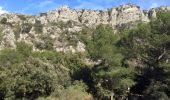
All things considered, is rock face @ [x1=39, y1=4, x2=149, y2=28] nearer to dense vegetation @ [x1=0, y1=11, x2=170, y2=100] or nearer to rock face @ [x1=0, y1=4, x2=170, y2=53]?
rock face @ [x1=0, y1=4, x2=170, y2=53]

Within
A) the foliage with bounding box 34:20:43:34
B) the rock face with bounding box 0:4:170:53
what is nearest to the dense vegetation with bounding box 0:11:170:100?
the rock face with bounding box 0:4:170:53

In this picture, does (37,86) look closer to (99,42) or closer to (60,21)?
(99,42)

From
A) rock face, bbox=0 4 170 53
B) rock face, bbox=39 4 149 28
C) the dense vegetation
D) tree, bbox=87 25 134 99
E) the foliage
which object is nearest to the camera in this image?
the dense vegetation

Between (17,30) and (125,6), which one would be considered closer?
(17,30)

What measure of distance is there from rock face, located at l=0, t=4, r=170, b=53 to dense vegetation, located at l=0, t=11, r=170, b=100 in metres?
61.0

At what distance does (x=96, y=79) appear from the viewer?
57.9 metres

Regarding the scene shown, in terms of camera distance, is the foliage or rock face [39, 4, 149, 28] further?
rock face [39, 4, 149, 28]

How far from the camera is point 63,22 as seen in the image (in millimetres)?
150625

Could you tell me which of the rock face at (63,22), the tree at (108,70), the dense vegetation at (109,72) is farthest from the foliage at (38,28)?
the tree at (108,70)

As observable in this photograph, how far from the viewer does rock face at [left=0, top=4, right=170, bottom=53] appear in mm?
129250

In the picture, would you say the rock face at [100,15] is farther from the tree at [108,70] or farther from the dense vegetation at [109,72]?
the tree at [108,70]

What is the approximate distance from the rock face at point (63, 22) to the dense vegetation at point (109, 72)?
61.0 m

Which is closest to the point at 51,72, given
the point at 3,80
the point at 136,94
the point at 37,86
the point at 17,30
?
the point at 37,86

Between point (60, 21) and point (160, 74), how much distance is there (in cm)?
9791
